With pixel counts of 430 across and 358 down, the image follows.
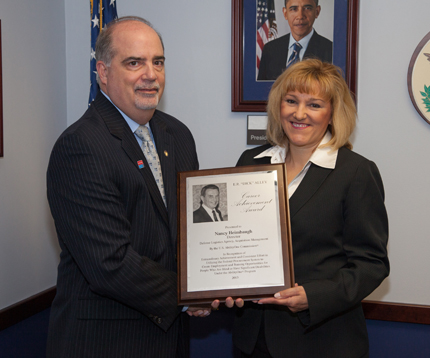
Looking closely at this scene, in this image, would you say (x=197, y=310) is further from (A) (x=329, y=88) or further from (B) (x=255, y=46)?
(B) (x=255, y=46)

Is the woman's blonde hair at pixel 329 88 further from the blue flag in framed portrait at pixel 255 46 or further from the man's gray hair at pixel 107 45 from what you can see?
the blue flag in framed portrait at pixel 255 46

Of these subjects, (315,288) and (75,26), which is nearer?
(315,288)

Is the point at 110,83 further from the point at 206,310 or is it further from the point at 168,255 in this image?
the point at 206,310

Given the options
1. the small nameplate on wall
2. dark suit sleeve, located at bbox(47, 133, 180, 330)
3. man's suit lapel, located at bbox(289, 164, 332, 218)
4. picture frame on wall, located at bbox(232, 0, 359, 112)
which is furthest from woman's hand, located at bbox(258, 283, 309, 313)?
picture frame on wall, located at bbox(232, 0, 359, 112)

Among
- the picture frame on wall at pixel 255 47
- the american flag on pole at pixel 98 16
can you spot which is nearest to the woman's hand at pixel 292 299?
the picture frame on wall at pixel 255 47

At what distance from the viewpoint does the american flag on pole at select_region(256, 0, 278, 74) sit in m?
2.59

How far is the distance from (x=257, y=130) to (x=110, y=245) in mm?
1534

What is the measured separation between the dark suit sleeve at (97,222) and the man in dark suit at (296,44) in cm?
152

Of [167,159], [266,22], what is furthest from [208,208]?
[266,22]

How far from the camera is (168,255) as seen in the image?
1.65 metres

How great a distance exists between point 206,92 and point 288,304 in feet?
5.58

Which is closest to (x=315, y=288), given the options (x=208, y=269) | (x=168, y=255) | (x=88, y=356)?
(x=208, y=269)

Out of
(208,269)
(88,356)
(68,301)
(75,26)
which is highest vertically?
(75,26)

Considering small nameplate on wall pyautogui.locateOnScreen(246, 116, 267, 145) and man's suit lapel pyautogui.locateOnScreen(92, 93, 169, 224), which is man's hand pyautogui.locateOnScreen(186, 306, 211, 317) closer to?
man's suit lapel pyautogui.locateOnScreen(92, 93, 169, 224)
